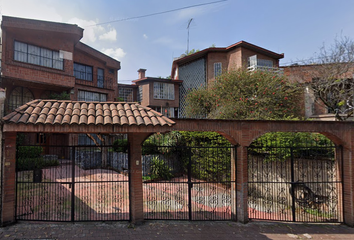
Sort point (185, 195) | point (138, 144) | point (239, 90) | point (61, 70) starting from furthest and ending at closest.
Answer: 1. point (61, 70)
2. point (239, 90)
3. point (185, 195)
4. point (138, 144)

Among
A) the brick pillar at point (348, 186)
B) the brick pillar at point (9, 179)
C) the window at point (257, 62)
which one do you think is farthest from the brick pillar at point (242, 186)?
the window at point (257, 62)

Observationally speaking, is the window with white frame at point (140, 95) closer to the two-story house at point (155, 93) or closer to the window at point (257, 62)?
the two-story house at point (155, 93)

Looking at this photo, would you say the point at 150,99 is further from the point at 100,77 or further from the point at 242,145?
the point at 242,145

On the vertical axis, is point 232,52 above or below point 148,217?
above

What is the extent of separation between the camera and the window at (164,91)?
1983cm

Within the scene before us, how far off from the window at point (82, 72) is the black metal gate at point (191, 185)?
34.4 feet

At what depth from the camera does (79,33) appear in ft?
46.8

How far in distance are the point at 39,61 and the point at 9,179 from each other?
11028mm

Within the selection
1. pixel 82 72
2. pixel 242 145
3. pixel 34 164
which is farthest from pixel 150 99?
pixel 242 145

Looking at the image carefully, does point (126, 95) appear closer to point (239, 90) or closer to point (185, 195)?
point (239, 90)

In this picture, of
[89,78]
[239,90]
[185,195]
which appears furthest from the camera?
[89,78]

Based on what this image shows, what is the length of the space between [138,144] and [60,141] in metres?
12.0

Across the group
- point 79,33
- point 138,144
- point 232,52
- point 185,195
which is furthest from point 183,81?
point 138,144

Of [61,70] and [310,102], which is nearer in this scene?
[61,70]
